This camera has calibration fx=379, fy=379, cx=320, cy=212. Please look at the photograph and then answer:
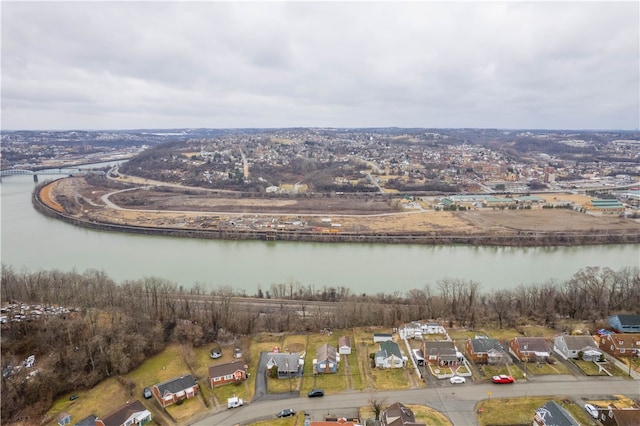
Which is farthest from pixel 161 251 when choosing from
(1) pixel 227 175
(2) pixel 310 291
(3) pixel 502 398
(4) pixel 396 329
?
(1) pixel 227 175

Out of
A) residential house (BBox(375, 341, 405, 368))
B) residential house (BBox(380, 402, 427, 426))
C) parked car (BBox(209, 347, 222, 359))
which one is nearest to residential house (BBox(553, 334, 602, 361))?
residential house (BBox(375, 341, 405, 368))

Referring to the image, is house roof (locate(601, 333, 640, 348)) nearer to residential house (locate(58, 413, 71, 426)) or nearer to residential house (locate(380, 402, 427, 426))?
residential house (locate(380, 402, 427, 426))

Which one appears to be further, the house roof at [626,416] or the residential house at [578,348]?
the residential house at [578,348]

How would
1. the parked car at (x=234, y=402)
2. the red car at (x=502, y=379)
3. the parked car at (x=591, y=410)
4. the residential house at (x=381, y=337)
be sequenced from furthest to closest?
1. the residential house at (x=381, y=337)
2. the red car at (x=502, y=379)
3. the parked car at (x=234, y=402)
4. the parked car at (x=591, y=410)

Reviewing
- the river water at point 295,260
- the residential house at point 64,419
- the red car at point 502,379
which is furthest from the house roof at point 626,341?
the residential house at point 64,419

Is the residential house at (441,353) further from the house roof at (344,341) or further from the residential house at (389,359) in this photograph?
the house roof at (344,341)

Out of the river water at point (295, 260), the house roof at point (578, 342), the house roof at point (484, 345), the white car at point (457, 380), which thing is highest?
the house roof at point (578, 342)
